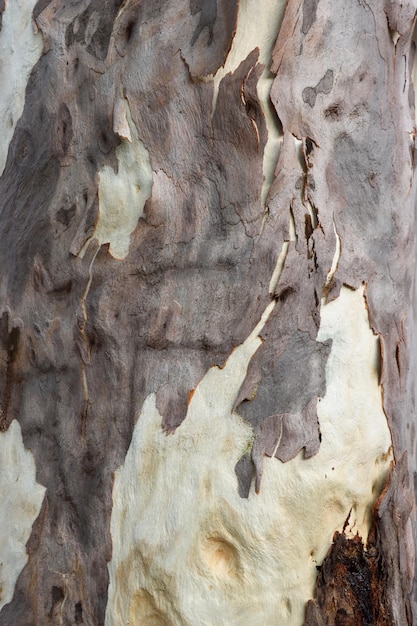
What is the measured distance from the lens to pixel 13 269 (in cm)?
131

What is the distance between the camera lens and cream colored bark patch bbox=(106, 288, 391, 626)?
3.40 feet

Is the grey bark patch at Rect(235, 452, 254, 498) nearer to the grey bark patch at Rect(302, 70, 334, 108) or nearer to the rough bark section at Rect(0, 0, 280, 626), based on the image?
the rough bark section at Rect(0, 0, 280, 626)

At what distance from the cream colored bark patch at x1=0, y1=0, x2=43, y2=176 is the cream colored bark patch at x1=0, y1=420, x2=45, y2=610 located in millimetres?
545

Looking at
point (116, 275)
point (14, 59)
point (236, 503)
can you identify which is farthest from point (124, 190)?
point (236, 503)

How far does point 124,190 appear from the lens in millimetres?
1204

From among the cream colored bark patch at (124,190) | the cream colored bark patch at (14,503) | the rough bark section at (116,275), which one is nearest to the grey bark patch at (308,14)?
the rough bark section at (116,275)

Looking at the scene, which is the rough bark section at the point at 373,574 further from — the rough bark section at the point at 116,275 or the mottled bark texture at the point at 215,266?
the rough bark section at the point at 116,275

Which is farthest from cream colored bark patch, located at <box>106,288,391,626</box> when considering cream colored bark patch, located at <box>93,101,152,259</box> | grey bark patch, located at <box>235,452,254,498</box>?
cream colored bark patch, located at <box>93,101,152,259</box>

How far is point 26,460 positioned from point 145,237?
441 millimetres

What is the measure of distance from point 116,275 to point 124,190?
147 mm

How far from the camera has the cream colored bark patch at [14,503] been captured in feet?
3.97

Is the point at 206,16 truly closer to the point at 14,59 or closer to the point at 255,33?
the point at 255,33

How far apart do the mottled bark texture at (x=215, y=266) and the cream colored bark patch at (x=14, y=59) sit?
0.17 metres

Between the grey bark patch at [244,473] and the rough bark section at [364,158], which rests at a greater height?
the rough bark section at [364,158]
